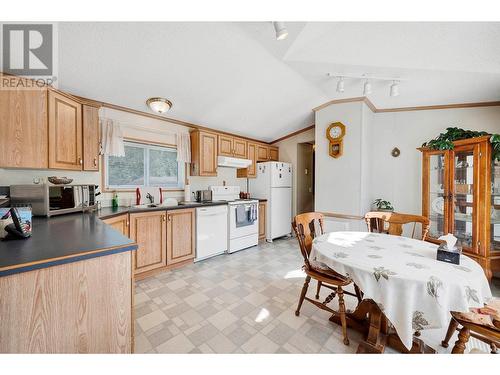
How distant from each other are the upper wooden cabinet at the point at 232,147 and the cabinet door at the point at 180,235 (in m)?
1.32

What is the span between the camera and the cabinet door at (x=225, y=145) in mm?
3705

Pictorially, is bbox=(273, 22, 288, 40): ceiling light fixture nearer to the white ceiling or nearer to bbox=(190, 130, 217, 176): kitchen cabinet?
the white ceiling

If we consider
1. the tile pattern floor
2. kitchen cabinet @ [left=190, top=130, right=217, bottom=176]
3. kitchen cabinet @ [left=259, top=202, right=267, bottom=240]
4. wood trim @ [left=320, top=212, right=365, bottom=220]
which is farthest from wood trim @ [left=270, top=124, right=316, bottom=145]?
the tile pattern floor

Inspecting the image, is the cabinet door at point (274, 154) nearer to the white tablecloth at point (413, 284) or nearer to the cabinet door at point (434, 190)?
the cabinet door at point (434, 190)

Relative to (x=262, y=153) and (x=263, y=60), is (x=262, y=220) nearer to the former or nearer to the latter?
(x=262, y=153)

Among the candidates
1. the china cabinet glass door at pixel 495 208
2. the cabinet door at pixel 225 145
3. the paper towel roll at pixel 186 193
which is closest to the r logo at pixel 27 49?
the paper towel roll at pixel 186 193

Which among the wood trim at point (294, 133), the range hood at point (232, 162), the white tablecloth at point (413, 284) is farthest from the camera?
the wood trim at point (294, 133)

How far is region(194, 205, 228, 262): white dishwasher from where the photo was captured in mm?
3027

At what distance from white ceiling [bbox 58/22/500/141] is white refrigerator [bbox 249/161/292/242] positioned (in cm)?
151

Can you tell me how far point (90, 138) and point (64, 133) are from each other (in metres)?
0.26

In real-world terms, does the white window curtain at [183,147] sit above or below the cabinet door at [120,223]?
above

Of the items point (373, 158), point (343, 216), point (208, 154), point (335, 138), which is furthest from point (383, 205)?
point (208, 154)

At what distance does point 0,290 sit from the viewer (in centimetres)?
77
